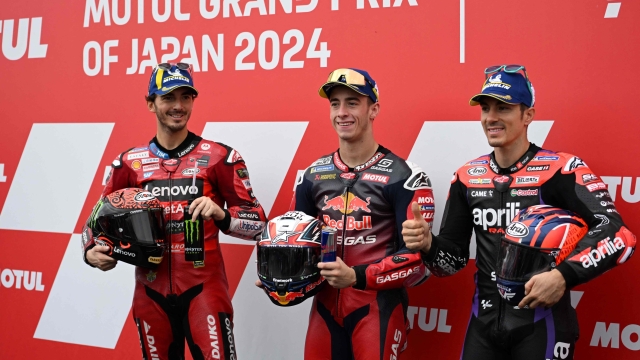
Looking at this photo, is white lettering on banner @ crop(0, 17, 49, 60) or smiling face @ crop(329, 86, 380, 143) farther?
white lettering on banner @ crop(0, 17, 49, 60)

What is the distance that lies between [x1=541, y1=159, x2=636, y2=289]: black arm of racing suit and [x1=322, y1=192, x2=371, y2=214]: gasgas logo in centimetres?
76

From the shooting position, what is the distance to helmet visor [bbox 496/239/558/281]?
273cm

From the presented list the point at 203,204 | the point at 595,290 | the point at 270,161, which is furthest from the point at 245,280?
the point at 595,290

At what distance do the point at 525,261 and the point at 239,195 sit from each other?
60.7 inches

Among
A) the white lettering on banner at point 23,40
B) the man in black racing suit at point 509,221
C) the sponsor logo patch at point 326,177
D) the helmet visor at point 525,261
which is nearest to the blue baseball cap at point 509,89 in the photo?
the man in black racing suit at point 509,221

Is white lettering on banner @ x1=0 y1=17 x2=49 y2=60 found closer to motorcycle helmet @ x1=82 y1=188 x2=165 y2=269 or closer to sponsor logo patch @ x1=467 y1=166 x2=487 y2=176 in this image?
motorcycle helmet @ x1=82 y1=188 x2=165 y2=269

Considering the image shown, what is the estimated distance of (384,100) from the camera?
4113 millimetres

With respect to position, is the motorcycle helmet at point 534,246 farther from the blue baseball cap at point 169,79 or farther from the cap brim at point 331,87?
the blue baseball cap at point 169,79

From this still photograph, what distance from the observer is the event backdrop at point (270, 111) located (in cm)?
361

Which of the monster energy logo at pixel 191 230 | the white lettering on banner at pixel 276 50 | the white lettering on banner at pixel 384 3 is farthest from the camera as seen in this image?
the white lettering on banner at pixel 276 50

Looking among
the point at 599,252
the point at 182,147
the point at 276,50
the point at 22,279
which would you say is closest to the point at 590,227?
the point at 599,252

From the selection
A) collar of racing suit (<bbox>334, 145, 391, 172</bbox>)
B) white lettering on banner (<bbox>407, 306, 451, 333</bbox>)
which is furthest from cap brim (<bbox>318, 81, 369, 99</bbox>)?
white lettering on banner (<bbox>407, 306, 451, 333</bbox>)

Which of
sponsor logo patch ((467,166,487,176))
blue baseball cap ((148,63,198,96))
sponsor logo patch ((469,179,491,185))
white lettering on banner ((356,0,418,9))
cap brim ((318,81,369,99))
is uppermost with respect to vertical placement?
white lettering on banner ((356,0,418,9))

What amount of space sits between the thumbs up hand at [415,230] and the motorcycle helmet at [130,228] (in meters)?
1.23
